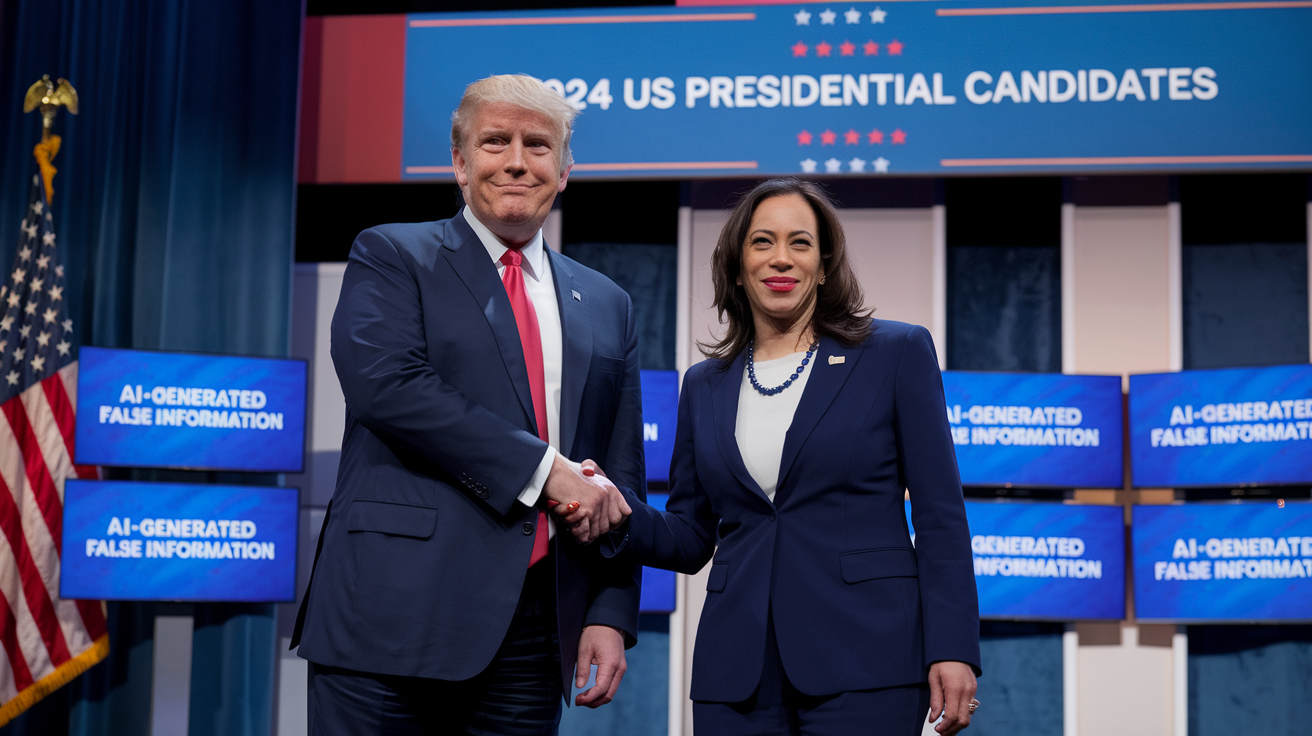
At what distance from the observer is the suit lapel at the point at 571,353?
1713 millimetres

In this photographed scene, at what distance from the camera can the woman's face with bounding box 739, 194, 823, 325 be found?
183 centimetres

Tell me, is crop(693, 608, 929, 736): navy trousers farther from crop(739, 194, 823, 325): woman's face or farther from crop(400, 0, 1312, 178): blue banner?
crop(400, 0, 1312, 178): blue banner

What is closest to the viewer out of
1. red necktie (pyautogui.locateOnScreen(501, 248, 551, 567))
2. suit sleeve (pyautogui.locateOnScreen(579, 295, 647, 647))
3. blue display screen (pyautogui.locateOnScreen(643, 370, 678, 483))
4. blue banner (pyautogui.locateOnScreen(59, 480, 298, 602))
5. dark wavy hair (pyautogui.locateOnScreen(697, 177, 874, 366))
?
red necktie (pyautogui.locateOnScreen(501, 248, 551, 567))

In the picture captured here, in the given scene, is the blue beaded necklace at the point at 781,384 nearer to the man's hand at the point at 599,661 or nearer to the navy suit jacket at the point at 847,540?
the navy suit jacket at the point at 847,540

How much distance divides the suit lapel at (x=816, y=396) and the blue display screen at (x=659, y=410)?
2.61 m

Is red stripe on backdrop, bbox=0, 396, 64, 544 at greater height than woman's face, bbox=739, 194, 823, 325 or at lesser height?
lesser

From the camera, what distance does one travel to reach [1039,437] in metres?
4.34

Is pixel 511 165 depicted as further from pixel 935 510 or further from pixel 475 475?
pixel 935 510

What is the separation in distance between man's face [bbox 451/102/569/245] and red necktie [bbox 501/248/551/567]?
0.11m

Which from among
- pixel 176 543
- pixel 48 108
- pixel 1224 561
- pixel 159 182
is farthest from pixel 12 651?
pixel 1224 561

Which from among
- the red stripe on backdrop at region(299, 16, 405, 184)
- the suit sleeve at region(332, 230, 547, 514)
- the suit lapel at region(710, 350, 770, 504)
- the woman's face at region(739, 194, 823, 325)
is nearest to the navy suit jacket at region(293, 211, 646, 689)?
the suit sleeve at region(332, 230, 547, 514)

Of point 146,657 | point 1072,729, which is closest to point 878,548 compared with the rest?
point 1072,729

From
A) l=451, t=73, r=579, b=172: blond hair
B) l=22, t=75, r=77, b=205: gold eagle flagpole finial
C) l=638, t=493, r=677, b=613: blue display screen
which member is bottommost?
l=638, t=493, r=677, b=613: blue display screen

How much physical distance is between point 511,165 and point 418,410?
1.51 feet
